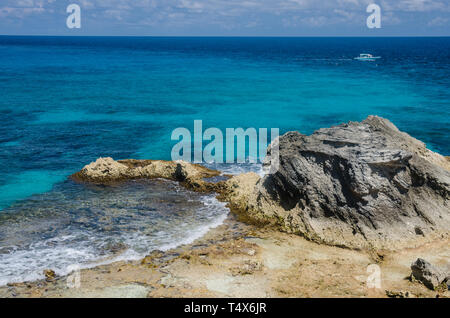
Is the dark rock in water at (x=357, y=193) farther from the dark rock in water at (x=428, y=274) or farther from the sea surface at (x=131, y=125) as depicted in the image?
the sea surface at (x=131, y=125)

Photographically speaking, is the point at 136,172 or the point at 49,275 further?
the point at 136,172

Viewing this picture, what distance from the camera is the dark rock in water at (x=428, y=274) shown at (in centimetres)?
1169

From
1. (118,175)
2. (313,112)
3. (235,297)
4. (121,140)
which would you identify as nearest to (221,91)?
(313,112)

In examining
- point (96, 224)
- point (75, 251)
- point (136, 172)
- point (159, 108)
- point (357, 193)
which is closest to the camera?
point (75, 251)

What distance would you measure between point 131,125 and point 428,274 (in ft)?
84.4

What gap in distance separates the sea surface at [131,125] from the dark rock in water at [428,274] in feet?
23.5

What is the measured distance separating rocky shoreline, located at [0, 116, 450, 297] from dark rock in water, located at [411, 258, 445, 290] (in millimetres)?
64

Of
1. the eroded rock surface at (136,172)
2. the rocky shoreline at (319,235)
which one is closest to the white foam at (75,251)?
the rocky shoreline at (319,235)

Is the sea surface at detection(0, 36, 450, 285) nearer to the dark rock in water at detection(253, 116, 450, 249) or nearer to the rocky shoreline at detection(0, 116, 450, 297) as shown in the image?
the rocky shoreline at detection(0, 116, 450, 297)

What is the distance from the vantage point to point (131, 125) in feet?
110

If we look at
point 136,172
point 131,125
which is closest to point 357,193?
point 136,172

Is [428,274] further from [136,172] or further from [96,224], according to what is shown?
[136,172]
